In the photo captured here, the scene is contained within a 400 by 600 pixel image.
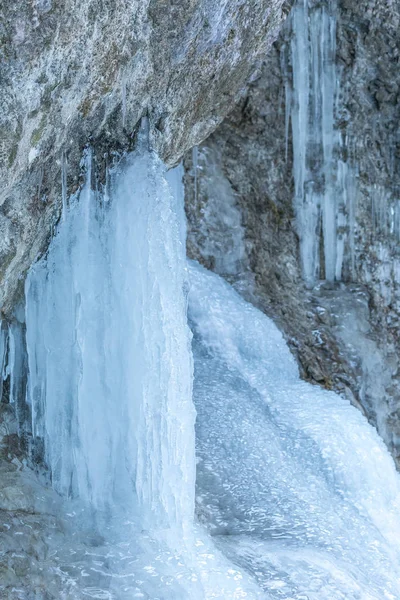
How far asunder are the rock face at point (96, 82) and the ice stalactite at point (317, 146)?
9.00 feet

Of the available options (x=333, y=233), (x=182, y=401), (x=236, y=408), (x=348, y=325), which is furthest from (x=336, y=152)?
(x=182, y=401)

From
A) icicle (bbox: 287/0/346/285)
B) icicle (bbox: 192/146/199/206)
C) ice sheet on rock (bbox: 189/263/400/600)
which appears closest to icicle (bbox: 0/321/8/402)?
ice sheet on rock (bbox: 189/263/400/600)

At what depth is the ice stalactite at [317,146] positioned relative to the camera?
7844 mm

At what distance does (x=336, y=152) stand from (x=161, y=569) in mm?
4866

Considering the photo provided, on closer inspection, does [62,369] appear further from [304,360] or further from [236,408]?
[304,360]

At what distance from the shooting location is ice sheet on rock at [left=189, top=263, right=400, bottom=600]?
15.7ft

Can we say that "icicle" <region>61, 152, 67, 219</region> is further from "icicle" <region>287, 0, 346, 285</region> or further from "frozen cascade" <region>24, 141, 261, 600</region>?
"icicle" <region>287, 0, 346, 285</region>

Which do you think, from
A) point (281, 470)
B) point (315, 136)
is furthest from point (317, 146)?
point (281, 470)

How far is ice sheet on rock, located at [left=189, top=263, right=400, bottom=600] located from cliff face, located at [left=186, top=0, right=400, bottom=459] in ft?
1.96

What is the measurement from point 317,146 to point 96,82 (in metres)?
4.39

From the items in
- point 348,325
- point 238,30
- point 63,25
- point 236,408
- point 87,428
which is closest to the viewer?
point 63,25

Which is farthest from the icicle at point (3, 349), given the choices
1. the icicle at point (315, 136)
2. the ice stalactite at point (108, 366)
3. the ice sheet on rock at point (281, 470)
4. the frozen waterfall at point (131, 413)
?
the icicle at point (315, 136)

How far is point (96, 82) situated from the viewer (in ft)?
13.0

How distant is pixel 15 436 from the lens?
181 inches
